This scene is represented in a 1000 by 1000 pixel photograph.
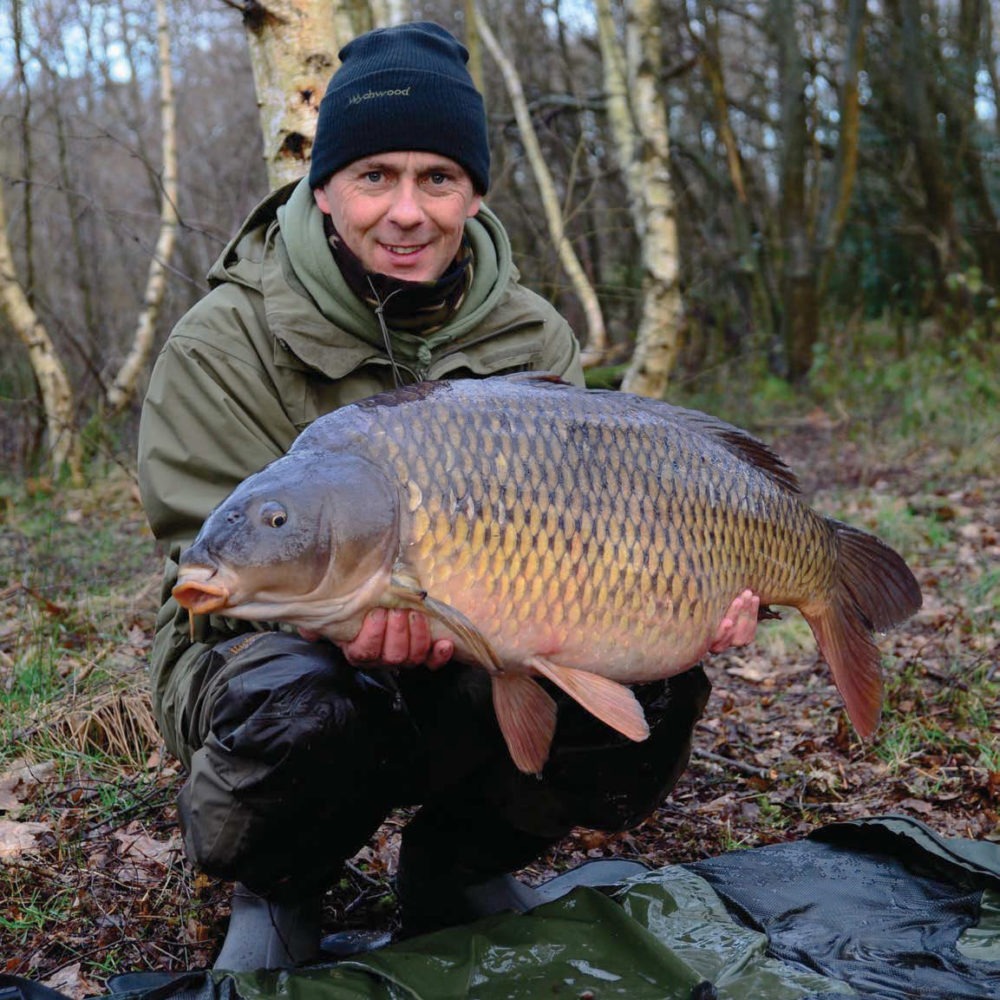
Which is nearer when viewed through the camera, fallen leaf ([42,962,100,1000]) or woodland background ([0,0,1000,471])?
fallen leaf ([42,962,100,1000])

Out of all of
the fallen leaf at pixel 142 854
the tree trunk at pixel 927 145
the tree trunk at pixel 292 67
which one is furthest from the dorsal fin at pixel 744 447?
the tree trunk at pixel 927 145

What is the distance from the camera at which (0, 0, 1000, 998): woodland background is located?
239 centimetres

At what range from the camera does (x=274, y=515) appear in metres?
1.52

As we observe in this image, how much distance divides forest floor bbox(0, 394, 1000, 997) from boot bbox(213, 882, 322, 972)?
0.15m

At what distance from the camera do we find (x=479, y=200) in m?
2.25

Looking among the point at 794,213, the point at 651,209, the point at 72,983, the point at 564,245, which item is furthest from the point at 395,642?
the point at 794,213

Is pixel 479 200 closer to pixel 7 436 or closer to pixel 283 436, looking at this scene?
pixel 283 436

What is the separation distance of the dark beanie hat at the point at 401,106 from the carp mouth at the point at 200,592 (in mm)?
886

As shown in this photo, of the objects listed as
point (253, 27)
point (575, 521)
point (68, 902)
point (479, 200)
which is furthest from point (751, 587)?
point (253, 27)

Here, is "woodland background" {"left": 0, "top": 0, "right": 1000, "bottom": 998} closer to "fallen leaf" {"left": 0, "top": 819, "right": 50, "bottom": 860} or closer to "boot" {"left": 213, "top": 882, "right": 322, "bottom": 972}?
"fallen leaf" {"left": 0, "top": 819, "right": 50, "bottom": 860}

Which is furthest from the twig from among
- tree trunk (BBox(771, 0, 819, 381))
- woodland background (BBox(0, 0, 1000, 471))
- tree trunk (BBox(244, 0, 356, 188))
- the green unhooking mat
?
tree trunk (BBox(771, 0, 819, 381))

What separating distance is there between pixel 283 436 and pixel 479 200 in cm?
60

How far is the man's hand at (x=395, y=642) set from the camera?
62.7 inches

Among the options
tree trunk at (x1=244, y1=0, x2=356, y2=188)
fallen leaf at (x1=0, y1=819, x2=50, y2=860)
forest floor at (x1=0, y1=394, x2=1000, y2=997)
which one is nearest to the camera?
forest floor at (x1=0, y1=394, x2=1000, y2=997)
